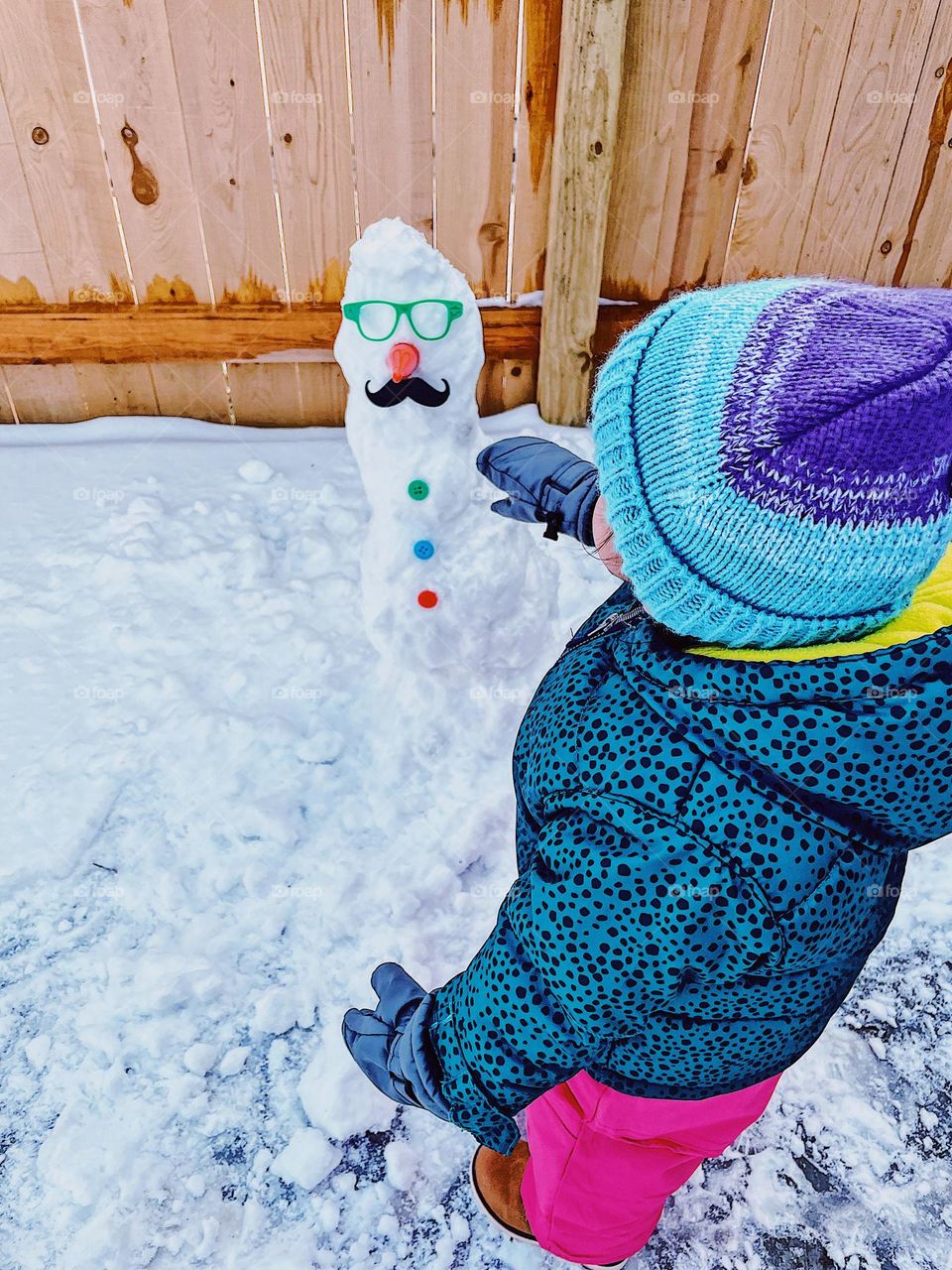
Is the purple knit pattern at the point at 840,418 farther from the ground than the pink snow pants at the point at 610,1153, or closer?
farther from the ground

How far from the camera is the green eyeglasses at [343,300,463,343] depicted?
178 centimetres

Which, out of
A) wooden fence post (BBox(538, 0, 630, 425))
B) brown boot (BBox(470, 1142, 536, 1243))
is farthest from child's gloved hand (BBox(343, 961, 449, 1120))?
wooden fence post (BBox(538, 0, 630, 425))

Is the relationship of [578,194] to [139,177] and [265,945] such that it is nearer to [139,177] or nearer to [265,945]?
[139,177]

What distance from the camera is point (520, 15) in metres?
2.64

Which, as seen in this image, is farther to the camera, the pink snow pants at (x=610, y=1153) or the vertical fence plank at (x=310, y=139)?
the vertical fence plank at (x=310, y=139)

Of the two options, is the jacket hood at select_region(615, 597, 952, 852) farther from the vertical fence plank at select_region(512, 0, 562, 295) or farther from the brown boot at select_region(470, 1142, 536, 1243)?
the vertical fence plank at select_region(512, 0, 562, 295)

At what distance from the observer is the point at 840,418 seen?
0.63 meters

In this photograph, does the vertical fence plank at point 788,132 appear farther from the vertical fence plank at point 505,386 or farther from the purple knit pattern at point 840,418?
the purple knit pattern at point 840,418

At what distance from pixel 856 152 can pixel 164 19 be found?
2.34 m

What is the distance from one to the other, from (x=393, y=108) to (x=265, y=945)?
2.57 metres

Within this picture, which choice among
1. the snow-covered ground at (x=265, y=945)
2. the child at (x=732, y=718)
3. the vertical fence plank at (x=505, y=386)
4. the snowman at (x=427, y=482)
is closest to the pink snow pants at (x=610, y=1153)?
the child at (x=732, y=718)

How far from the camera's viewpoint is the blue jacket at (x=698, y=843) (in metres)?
0.74

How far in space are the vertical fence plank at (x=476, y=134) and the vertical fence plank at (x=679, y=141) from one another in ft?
1.28

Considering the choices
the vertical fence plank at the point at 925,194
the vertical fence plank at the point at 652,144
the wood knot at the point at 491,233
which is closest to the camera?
the vertical fence plank at the point at 652,144
